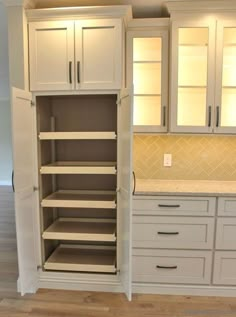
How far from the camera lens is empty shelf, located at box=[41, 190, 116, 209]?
8.45 ft

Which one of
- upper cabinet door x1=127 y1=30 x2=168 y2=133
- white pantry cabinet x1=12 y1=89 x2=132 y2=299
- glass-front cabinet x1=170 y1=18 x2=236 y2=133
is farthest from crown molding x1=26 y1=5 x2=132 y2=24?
white pantry cabinet x1=12 y1=89 x2=132 y2=299

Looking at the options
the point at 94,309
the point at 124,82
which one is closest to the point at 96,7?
the point at 124,82

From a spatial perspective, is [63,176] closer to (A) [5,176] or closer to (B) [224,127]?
(B) [224,127]

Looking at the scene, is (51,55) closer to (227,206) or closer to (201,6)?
(201,6)

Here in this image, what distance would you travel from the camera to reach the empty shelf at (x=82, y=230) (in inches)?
103

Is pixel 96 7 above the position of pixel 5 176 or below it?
above

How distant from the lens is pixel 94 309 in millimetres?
2350

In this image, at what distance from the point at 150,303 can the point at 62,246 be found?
115cm

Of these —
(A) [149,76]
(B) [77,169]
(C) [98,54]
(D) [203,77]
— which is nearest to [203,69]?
(D) [203,77]

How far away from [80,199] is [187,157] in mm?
1204

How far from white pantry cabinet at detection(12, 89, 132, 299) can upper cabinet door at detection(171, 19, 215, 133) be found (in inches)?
24.1

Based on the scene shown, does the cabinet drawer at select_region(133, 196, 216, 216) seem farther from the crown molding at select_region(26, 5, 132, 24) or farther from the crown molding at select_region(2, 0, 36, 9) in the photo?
the crown molding at select_region(2, 0, 36, 9)

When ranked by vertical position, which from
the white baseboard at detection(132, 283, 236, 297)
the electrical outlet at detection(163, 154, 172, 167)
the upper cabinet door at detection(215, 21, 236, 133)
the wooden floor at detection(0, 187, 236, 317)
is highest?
the upper cabinet door at detection(215, 21, 236, 133)

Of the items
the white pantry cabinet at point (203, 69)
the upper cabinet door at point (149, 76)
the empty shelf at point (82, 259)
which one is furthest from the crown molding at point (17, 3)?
the empty shelf at point (82, 259)
